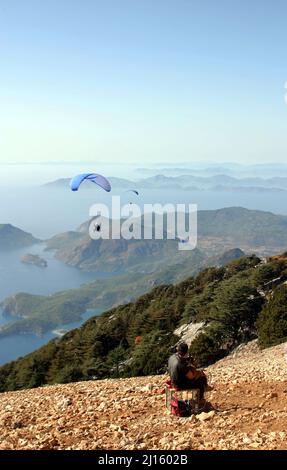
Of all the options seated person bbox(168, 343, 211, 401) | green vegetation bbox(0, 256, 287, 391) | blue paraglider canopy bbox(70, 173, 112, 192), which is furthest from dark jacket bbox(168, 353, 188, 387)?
blue paraglider canopy bbox(70, 173, 112, 192)

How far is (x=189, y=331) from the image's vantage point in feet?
120

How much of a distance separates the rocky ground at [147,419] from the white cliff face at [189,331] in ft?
64.3

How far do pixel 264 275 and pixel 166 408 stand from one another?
103 feet

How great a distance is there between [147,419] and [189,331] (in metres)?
26.6

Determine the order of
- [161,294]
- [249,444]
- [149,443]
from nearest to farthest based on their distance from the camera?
[249,444]
[149,443]
[161,294]

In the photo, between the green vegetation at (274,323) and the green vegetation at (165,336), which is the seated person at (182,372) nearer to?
the green vegetation at (274,323)

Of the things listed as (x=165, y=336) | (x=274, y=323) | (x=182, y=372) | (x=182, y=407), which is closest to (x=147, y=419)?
(x=182, y=407)

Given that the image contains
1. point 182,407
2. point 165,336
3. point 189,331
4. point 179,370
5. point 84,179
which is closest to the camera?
point 179,370

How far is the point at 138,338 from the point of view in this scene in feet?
134

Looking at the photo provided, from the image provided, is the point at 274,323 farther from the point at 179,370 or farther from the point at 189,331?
the point at 179,370

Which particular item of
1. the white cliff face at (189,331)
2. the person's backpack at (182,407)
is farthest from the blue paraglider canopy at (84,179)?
the person's backpack at (182,407)

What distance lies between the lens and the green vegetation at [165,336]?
29.9m
